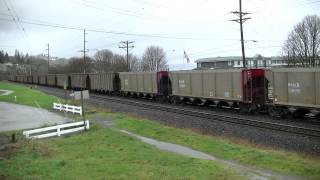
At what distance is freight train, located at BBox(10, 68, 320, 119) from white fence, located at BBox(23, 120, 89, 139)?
11043 millimetres

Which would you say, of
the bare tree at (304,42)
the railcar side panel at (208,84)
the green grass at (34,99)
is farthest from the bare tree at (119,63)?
the railcar side panel at (208,84)

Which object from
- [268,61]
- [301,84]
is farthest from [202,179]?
[268,61]

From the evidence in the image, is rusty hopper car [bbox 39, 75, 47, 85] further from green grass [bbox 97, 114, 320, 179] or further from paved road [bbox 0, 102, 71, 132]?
green grass [bbox 97, 114, 320, 179]

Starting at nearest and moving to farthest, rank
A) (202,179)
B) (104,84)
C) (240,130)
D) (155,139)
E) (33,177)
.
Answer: (202,179) → (33,177) → (155,139) → (240,130) → (104,84)

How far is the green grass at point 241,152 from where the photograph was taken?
12.6 meters

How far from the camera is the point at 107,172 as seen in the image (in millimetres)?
12516

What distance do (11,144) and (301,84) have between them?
15.0 meters

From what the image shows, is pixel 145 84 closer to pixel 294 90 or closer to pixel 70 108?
pixel 70 108

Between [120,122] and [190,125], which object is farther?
[120,122]

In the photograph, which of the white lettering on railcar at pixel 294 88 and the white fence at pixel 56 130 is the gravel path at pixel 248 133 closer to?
the white lettering on railcar at pixel 294 88

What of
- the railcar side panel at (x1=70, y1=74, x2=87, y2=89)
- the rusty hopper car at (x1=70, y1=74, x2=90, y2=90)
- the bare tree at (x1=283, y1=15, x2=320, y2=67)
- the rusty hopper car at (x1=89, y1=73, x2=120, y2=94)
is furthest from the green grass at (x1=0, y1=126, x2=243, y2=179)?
the bare tree at (x1=283, y1=15, x2=320, y2=67)

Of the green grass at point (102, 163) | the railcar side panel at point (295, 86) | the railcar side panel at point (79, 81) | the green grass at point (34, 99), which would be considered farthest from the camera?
the railcar side panel at point (79, 81)

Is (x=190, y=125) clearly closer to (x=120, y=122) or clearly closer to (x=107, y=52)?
(x=120, y=122)

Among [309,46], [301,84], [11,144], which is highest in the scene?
[309,46]
